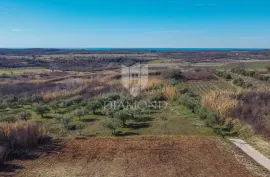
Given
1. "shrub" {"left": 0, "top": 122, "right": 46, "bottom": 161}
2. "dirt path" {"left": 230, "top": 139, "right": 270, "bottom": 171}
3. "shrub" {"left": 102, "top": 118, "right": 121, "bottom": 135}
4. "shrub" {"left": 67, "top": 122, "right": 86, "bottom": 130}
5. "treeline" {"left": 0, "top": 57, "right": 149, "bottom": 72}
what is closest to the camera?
"dirt path" {"left": 230, "top": 139, "right": 270, "bottom": 171}

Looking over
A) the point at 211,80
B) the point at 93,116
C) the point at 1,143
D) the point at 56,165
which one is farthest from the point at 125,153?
the point at 211,80

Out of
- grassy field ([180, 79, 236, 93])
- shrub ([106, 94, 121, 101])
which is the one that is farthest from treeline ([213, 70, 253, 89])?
shrub ([106, 94, 121, 101])

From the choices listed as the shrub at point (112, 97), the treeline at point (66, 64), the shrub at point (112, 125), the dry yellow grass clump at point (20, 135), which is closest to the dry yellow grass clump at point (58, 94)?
the shrub at point (112, 97)

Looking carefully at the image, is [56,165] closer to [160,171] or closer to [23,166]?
[23,166]

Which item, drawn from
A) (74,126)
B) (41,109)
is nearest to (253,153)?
(74,126)

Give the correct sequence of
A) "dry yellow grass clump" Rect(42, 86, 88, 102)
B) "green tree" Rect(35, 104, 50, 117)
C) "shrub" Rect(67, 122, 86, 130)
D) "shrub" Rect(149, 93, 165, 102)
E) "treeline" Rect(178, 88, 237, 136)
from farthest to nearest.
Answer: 1. "dry yellow grass clump" Rect(42, 86, 88, 102)
2. "shrub" Rect(149, 93, 165, 102)
3. "green tree" Rect(35, 104, 50, 117)
4. "shrub" Rect(67, 122, 86, 130)
5. "treeline" Rect(178, 88, 237, 136)

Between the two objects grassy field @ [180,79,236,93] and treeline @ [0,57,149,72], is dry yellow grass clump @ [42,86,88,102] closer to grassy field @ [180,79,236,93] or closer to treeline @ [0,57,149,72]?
grassy field @ [180,79,236,93]

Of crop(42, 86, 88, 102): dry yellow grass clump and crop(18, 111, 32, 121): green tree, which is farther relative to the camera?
crop(42, 86, 88, 102): dry yellow grass clump

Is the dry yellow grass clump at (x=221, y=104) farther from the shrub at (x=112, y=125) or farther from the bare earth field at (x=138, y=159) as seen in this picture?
the shrub at (x=112, y=125)
